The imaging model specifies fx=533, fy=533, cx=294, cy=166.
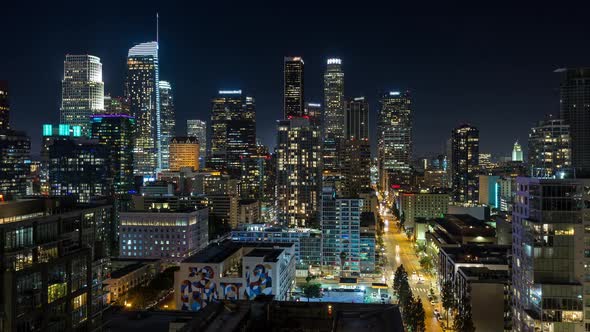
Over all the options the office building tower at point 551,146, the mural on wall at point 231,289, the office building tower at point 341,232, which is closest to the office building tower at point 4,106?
the office building tower at point 341,232

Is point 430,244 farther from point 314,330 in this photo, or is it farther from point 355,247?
point 314,330

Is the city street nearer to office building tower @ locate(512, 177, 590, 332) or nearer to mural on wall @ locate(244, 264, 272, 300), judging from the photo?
office building tower @ locate(512, 177, 590, 332)

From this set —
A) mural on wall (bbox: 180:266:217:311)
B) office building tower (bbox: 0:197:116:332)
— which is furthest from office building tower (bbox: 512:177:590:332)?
mural on wall (bbox: 180:266:217:311)

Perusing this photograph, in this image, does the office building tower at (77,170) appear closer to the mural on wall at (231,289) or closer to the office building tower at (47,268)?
the mural on wall at (231,289)

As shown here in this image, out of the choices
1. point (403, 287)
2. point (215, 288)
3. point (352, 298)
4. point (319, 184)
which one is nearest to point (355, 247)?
point (352, 298)

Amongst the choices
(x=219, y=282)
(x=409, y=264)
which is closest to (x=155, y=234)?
(x=219, y=282)

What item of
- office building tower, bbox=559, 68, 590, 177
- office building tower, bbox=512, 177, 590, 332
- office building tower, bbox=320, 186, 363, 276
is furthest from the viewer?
office building tower, bbox=559, 68, 590, 177

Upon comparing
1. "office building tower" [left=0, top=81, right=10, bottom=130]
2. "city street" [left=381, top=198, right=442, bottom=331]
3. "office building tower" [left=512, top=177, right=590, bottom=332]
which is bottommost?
"city street" [left=381, top=198, right=442, bottom=331]
